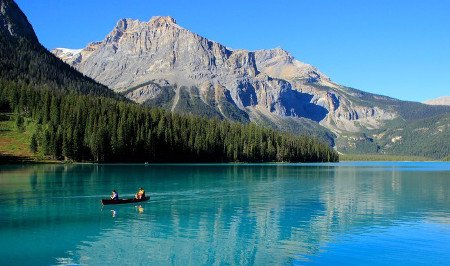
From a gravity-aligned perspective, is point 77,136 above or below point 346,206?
above

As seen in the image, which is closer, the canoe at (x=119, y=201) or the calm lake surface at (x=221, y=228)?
the calm lake surface at (x=221, y=228)

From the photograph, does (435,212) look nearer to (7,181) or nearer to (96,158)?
(7,181)

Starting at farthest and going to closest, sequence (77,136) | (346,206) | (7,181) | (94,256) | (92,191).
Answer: (77,136) → (7,181) → (92,191) → (346,206) → (94,256)

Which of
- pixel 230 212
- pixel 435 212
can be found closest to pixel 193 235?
pixel 230 212

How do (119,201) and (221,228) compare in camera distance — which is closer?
(221,228)

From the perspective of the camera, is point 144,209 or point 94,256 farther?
point 144,209

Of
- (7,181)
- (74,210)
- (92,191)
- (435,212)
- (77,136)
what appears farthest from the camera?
(77,136)

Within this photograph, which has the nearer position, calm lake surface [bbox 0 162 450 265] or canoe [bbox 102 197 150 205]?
calm lake surface [bbox 0 162 450 265]

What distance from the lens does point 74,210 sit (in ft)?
194

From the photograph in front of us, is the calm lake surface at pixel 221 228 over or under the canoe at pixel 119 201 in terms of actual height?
under

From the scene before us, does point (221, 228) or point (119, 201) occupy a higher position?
point (119, 201)

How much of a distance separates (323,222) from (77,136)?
141 m

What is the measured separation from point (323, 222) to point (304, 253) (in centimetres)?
1626

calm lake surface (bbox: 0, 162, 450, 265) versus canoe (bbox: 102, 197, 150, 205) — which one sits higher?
canoe (bbox: 102, 197, 150, 205)
